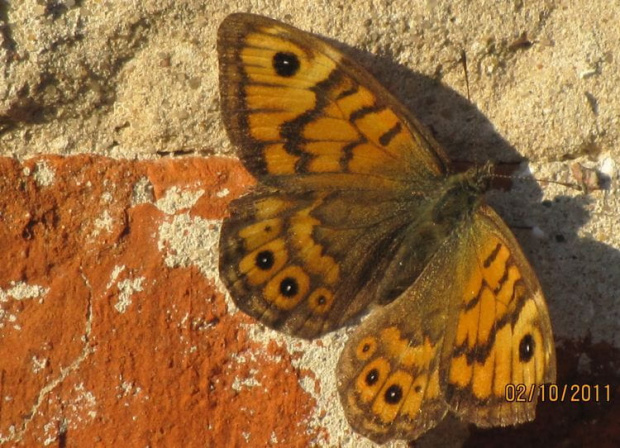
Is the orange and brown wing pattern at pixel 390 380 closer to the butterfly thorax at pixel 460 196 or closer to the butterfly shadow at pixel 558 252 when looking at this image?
the butterfly shadow at pixel 558 252

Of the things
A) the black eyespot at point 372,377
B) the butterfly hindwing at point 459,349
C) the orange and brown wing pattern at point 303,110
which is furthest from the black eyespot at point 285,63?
the black eyespot at point 372,377

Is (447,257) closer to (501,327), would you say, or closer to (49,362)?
(501,327)

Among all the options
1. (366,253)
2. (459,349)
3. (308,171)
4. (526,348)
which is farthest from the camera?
(366,253)

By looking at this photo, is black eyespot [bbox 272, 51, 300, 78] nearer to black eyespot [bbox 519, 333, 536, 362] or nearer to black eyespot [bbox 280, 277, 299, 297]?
black eyespot [bbox 280, 277, 299, 297]

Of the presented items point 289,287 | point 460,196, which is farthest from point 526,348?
point 289,287

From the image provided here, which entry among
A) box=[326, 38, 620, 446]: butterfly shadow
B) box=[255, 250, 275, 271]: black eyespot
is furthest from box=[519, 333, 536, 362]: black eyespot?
box=[255, 250, 275, 271]: black eyespot

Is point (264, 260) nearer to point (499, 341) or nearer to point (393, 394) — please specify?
point (393, 394)
